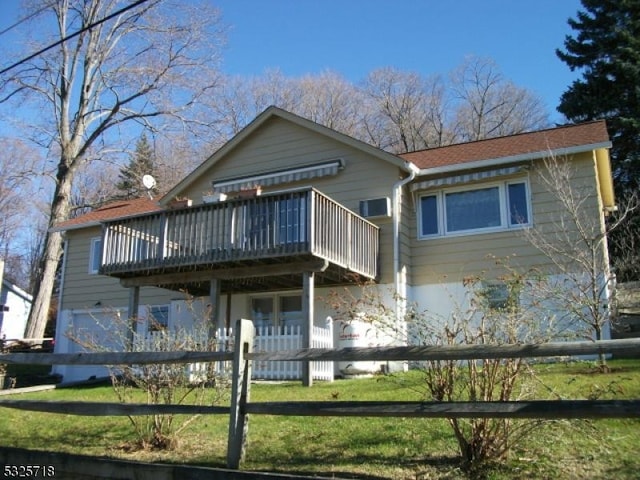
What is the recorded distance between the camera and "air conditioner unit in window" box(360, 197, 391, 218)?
544 inches

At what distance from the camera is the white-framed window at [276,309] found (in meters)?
14.8

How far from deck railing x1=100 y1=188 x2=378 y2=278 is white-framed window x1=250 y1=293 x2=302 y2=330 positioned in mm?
2466

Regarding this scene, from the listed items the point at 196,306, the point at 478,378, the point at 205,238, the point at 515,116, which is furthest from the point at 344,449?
the point at 515,116

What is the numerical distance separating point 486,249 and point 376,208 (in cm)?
270

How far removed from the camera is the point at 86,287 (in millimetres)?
18594

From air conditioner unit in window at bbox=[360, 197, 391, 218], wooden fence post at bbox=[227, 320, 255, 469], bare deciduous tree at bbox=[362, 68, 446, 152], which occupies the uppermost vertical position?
bare deciduous tree at bbox=[362, 68, 446, 152]

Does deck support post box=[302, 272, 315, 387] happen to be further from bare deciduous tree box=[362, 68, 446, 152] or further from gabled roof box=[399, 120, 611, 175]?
bare deciduous tree box=[362, 68, 446, 152]

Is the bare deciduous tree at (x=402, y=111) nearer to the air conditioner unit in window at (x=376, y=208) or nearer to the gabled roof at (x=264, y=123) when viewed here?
the gabled roof at (x=264, y=123)

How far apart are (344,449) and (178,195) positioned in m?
12.8

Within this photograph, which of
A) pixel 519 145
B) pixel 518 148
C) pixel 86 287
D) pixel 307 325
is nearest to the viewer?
pixel 307 325

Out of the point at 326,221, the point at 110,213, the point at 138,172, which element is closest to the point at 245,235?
the point at 326,221

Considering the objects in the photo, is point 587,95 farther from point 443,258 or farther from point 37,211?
point 37,211

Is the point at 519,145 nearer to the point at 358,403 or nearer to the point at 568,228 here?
the point at 568,228

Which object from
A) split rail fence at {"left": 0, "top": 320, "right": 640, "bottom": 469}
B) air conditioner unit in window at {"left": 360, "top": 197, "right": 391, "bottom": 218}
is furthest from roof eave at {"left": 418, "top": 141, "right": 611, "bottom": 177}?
split rail fence at {"left": 0, "top": 320, "right": 640, "bottom": 469}
